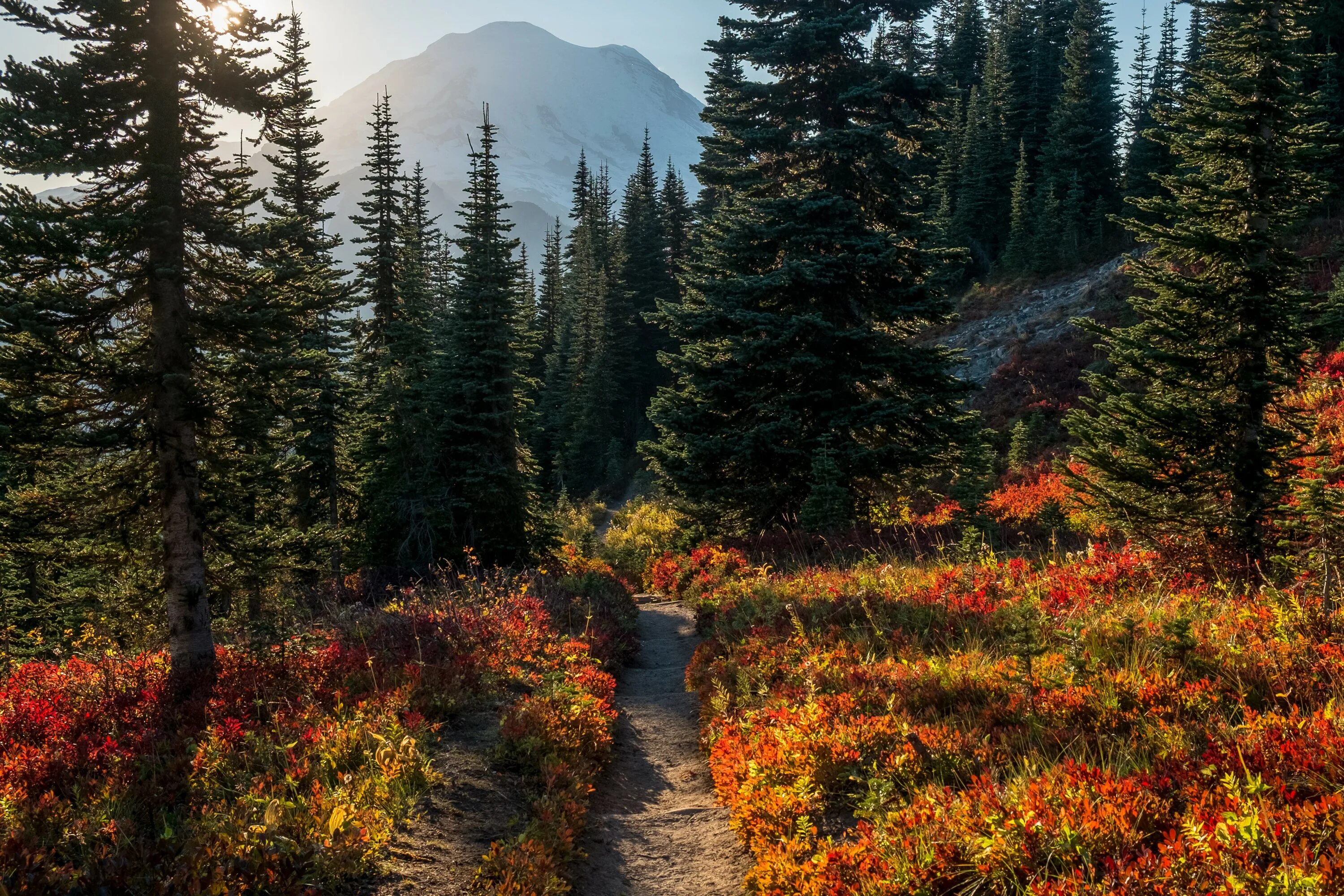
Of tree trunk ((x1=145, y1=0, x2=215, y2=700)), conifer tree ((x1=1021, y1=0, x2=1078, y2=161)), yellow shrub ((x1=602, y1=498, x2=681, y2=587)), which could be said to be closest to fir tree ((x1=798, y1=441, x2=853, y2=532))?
yellow shrub ((x1=602, y1=498, x2=681, y2=587))

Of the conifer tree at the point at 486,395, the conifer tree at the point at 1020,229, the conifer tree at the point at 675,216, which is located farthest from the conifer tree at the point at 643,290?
the conifer tree at the point at 486,395

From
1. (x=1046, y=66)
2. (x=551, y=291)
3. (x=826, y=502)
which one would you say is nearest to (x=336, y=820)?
(x=826, y=502)

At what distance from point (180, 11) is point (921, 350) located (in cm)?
1463

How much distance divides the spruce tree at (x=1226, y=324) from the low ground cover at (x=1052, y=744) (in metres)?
1.20

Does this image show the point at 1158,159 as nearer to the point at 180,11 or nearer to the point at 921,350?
the point at 921,350

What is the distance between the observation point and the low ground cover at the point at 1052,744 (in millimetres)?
3283

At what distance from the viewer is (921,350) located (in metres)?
16.0

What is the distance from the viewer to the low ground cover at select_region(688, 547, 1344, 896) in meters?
3.28

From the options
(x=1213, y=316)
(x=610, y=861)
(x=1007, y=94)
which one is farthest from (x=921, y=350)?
(x=1007, y=94)

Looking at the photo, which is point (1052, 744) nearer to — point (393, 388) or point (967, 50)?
point (393, 388)

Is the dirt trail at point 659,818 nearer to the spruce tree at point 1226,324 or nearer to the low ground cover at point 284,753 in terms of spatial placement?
the low ground cover at point 284,753

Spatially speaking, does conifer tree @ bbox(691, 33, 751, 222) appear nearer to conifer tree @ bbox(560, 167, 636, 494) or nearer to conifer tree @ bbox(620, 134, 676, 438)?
conifer tree @ bbox(560, 167, 636, 494)

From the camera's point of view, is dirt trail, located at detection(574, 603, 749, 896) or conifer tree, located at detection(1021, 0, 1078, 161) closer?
dirt trail, located at detection(574, 603, 749, 896)

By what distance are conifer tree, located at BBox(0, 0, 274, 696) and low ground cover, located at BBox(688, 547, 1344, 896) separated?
7.61m
